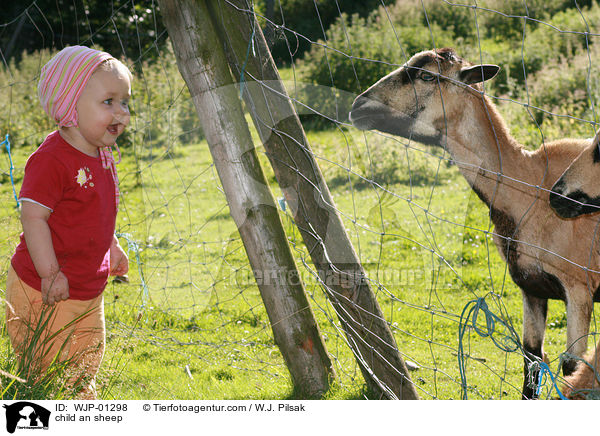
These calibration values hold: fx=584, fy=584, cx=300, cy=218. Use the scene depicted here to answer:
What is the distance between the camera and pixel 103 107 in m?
2.57

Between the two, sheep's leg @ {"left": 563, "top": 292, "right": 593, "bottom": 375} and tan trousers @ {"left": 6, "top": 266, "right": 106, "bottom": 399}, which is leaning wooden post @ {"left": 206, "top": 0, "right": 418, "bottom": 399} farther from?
tan trousers @ {"left": 6, "top": 266, "right": 106, "bottom": 399}

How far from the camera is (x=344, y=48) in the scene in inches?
566

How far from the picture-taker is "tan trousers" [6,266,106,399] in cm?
254

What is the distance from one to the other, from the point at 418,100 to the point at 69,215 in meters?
2.00

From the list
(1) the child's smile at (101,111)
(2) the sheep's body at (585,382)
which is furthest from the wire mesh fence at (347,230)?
(1) the child's smile at (101,111)

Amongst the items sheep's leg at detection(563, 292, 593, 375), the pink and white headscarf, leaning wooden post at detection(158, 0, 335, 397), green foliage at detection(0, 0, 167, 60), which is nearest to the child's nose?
the pink and white headscarf

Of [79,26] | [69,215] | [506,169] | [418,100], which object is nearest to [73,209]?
[69,215]

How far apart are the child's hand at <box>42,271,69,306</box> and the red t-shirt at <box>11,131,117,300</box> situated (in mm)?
131

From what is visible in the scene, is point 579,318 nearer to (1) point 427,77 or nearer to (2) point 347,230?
(1) point 427,77

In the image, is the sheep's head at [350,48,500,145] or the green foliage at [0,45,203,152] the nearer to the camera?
the sheep's head at [350,48,500,145]
